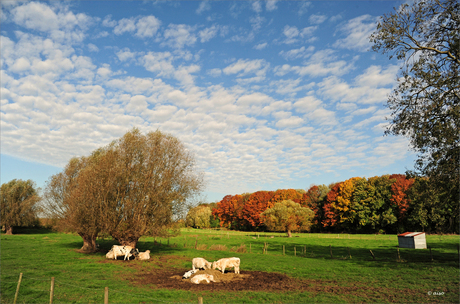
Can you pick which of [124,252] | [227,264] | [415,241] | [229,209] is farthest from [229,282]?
[229,209]

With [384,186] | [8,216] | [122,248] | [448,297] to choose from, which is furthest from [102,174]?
[384,186]

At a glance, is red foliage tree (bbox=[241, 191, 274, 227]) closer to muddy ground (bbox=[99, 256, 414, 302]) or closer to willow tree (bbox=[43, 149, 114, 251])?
willow tree (bbox=[43, 149, 114, 251])

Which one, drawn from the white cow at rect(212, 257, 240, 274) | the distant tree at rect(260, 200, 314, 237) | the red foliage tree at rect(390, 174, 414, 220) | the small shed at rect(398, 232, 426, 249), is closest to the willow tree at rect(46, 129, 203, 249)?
the white cow at rect(212, 257, 240, 274)

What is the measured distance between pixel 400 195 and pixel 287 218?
3119cm

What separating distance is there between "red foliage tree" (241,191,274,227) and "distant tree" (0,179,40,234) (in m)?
67.2

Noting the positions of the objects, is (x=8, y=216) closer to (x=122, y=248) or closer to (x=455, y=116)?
(x=122, y=248)

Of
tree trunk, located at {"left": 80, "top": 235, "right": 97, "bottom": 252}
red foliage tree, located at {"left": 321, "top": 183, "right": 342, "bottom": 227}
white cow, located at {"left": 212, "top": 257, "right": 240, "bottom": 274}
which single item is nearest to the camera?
white cow, located at {"left": 212, "top": 257, "right": 240, "bottom": 274}

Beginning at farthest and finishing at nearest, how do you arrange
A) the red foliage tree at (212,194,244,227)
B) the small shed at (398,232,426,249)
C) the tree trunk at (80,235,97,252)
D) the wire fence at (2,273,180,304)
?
the red foliage tree at (212,194,244,227) < the small shed at (398,232,426,249) < the tree trunk at (80,235,97,252) < the wire fence at (2,273,180,304)

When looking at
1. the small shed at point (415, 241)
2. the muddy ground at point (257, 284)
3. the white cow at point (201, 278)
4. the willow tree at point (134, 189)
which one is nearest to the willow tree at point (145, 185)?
the willow tree at point (134, 189)

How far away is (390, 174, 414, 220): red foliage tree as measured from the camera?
2670 inches

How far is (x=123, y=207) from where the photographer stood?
93.1 feet

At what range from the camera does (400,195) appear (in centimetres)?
6975

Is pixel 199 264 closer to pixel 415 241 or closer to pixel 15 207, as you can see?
pixel 415 241

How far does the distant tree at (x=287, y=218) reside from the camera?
67.8 m
